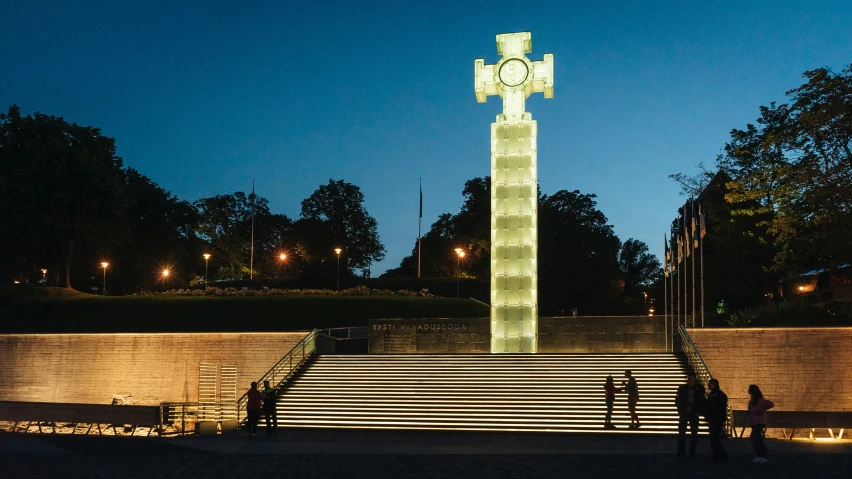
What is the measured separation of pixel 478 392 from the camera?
80.9ft

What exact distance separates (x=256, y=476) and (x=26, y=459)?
490cm

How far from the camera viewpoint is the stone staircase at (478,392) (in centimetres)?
2242

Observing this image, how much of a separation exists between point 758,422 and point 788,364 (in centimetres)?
1222

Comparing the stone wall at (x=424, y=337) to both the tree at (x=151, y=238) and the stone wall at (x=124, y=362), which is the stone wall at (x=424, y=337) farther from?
the tree at (x=151, y=238)

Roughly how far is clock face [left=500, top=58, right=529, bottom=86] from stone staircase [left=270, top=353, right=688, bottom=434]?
10058 mm

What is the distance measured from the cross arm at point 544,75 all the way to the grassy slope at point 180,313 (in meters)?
14.6

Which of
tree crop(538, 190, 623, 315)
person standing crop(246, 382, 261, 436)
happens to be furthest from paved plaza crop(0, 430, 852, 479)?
tree crop(538, 190, 623, 315)

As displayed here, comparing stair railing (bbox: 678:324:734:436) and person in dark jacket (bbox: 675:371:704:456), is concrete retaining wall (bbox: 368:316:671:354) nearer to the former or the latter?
stair railing (bbox: 678:324:734:436)

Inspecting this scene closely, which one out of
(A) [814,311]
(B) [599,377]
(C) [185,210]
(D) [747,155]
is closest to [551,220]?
(D) [747,155]

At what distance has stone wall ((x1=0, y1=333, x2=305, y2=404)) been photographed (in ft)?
98.7

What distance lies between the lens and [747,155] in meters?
40.5

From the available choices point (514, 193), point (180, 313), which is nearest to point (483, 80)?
point (514, 193)

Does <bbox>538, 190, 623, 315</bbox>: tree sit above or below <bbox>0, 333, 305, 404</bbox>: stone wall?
above

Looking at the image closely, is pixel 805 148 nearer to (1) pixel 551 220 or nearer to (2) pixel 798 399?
(2) pixel 798 399
